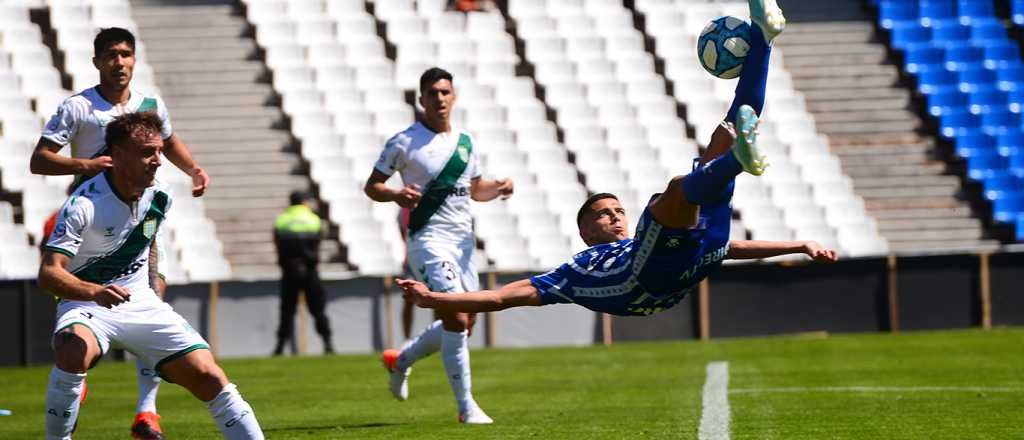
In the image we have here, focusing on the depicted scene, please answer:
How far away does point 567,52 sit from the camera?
23.1 metres

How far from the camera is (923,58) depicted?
23.1 metres

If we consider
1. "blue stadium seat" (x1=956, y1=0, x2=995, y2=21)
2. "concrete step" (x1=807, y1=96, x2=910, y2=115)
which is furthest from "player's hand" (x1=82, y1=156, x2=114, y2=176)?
"blue stadium seat" (x1=956, y1=0, x2=995, y2=21)

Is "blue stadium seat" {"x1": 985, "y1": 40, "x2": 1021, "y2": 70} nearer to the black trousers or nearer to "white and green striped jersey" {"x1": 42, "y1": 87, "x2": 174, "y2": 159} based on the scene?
the black trousers

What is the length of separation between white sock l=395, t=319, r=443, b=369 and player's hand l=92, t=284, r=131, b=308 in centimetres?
418

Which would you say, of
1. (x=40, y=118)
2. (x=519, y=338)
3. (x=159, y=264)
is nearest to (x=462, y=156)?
(x=159, y=264)

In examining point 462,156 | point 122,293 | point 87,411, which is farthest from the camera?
point 87,411

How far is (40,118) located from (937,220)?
1211 centimetres

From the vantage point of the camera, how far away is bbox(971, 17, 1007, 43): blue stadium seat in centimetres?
2341

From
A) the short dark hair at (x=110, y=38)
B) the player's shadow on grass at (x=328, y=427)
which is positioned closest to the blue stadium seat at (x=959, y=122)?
the player's shadow on grass at (x=328, y=427)

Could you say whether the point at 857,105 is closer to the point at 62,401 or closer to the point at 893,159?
the point at 893,159

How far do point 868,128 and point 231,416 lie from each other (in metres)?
17.2

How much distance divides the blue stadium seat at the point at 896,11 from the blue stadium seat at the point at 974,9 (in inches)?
26.1

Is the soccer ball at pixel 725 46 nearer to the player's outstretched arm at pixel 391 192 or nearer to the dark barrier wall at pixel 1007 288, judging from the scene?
the player's outstretched arm at pixel 391 192

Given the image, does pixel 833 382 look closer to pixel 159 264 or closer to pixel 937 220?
pixel 159 264
